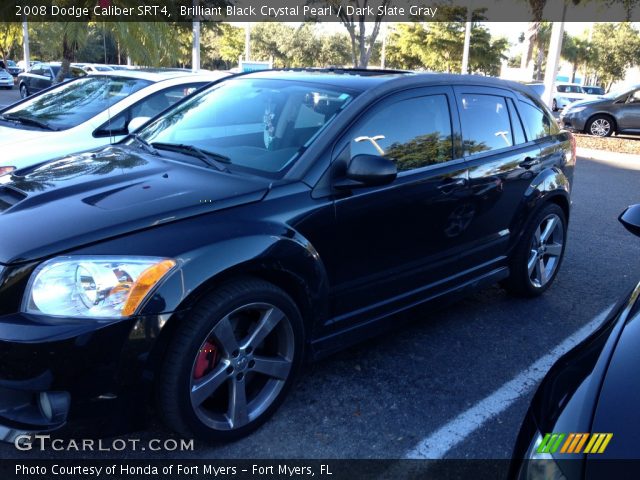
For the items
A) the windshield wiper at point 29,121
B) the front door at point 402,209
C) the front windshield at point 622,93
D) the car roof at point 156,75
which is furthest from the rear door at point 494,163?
the front windshield at point 622,93

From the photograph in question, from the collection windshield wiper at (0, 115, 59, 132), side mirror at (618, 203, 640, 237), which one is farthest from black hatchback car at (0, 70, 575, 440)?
windshield wiper at (0, 115, 59, 132)

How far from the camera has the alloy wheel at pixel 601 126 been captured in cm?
1720

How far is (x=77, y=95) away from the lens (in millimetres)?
6230

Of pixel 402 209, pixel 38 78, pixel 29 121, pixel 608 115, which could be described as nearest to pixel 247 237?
pixel 402 209

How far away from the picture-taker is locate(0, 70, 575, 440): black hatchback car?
227 cm

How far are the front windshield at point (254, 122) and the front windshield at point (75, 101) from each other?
2.21 metres

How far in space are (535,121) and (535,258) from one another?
1.08 meters

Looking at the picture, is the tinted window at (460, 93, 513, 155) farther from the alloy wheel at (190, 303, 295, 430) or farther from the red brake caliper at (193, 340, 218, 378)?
the red brake caliper at (193, 340, 218, 378)

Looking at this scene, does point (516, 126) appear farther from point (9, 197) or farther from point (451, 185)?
point (9, 197)

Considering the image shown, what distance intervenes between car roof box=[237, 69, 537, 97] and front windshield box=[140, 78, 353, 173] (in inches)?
3.8

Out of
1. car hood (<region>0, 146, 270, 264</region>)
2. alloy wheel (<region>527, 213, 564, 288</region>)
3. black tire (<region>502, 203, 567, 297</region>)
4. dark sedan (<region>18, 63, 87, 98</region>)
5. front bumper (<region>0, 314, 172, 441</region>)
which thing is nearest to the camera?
front bumper (<region>0, 314, 172, 441</region>)

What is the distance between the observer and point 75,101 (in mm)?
6090

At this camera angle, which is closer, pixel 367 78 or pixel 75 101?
pixel 367 78

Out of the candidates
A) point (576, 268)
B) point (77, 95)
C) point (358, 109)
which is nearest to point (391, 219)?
point (358, 109)
